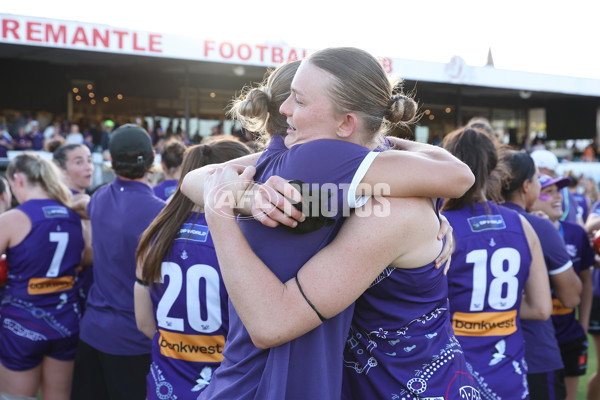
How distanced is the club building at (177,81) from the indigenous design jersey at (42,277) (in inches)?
398

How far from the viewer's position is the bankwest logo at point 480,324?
2596mm

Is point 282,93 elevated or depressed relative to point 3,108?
depressed

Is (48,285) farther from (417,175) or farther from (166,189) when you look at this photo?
(417,175)

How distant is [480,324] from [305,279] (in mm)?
1635

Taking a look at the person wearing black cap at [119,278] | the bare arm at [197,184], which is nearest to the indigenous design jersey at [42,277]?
the person wearing black cap at [119,278]

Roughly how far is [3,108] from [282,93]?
2112 cm

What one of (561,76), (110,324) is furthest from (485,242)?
(561,76)

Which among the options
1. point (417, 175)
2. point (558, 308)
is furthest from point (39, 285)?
point (558, 308)

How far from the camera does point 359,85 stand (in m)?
1.38

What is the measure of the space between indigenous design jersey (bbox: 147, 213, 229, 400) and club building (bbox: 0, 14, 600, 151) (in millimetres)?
11238

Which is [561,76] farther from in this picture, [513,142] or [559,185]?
[559,185]

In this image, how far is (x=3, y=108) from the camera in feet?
64.7

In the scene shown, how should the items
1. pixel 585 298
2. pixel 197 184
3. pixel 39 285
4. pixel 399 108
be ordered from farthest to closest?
pixel 585 298 → pixel 39 285 → pixel 197 184 → pixel 399 108

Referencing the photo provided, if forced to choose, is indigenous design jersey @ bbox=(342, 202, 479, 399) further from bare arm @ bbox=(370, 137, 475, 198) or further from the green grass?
the green grass
